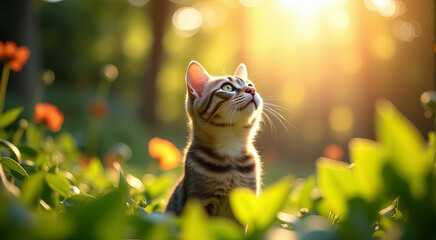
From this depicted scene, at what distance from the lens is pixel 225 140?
1832mm

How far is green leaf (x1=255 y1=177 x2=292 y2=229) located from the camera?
A: 22.1 inches

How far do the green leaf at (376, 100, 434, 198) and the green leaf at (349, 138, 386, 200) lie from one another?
2cm

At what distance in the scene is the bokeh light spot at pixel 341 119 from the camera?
1000 centimetres

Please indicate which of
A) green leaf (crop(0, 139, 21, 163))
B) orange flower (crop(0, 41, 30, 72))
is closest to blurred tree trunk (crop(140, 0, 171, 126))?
orange flower (crop(0, 41, 30, 72))

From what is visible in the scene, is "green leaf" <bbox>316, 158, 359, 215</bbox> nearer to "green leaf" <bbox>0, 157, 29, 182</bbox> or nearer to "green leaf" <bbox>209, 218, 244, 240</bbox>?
"green leaf" <bbox>209, 218, 244, 240</bbox>

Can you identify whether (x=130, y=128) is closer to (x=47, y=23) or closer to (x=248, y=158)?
(x=248, y=158)

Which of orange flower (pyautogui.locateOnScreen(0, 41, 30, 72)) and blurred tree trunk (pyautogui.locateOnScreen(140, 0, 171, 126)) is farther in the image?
blurred tree trunk (pyautogui.locateOnScreen(140, 0, 171, 126))

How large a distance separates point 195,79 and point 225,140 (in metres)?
0.46

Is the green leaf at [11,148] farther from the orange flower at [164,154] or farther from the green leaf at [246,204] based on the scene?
the orange flower at [164,154]

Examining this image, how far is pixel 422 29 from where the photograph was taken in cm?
740

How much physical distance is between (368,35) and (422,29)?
130 cm

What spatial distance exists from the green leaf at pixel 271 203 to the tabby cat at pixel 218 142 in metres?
1.03

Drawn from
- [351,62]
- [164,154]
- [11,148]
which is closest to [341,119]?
[351,62]

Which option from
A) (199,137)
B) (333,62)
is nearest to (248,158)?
(199,137)
